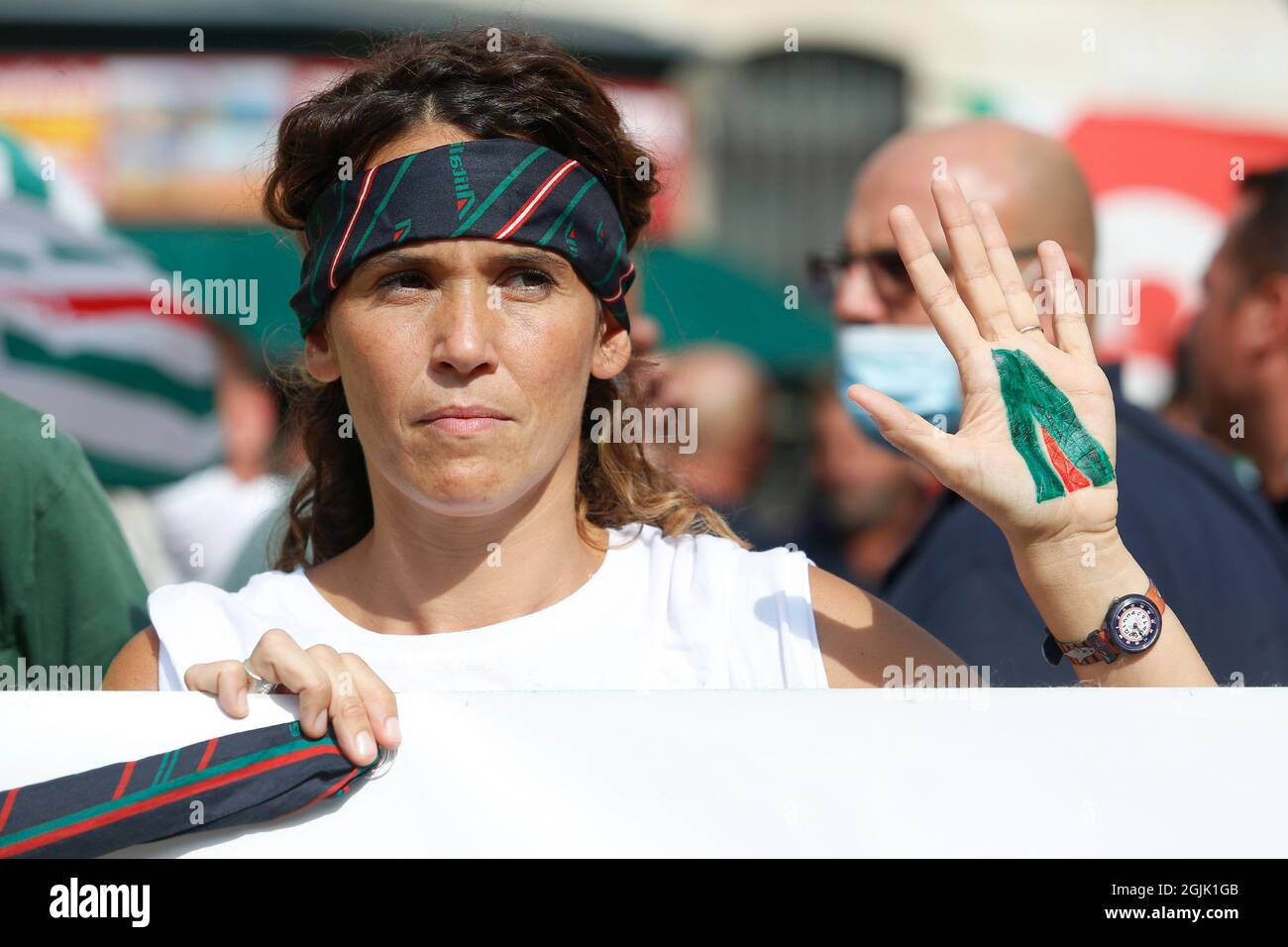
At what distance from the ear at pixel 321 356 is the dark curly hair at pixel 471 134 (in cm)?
20

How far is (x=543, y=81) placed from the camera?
2.08 meters

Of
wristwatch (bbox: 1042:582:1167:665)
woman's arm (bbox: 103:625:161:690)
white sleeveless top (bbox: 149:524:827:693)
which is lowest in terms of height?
woman's arm (bbox: 103:625:161:690)

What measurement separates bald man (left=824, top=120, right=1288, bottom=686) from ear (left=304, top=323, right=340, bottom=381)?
1143 mm

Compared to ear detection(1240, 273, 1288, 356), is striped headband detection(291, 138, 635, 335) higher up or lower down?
higher up

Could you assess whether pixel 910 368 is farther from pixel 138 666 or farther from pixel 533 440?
pixel 138 666

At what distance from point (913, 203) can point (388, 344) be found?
152cm

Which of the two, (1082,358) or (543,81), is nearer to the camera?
(1082,358)

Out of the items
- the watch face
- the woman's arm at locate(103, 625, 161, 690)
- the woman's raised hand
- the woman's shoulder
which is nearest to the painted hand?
the watch face

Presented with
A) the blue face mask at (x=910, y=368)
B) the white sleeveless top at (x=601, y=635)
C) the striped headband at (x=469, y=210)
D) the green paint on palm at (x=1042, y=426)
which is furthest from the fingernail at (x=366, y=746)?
the blue face mask at (x=910, y=368)

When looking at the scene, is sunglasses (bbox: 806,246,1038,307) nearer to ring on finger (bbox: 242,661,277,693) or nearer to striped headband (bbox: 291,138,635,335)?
striped headband (bbox: 291,138,635,335)

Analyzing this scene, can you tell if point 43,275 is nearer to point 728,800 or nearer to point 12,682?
point 12,682

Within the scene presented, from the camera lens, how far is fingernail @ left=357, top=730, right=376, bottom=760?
5.00ft

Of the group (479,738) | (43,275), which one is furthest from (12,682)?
(43,275)

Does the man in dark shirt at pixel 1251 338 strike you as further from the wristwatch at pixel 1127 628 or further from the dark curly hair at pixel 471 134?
the wristwatch at pixel 1127 628
